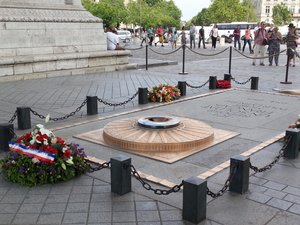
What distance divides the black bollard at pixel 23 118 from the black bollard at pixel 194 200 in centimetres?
406

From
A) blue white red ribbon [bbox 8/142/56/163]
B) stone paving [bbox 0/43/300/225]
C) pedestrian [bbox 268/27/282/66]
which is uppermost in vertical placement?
pedestrian [bbox 268/27/282/66]

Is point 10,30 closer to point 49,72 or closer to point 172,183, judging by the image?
point 49,72

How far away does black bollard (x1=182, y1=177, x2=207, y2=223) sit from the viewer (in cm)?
364

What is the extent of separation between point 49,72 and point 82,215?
32.7 feet

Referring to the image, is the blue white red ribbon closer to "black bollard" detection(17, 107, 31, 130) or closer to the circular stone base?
the circular stone base

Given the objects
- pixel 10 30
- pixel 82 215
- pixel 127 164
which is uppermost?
pixel 10 30

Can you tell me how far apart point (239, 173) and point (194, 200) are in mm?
834

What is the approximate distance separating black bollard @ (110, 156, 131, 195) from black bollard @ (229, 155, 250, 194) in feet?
3.71

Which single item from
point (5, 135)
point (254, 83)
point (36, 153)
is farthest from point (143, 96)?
point (36, 153)

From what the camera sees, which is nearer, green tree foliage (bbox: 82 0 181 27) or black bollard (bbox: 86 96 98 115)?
black bollard (bbox: 86 96 98 115)

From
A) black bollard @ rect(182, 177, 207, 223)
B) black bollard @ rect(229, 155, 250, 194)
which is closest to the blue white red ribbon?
black bollard @ rect(182, 177, 207, 223)

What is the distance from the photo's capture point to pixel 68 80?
12.6m

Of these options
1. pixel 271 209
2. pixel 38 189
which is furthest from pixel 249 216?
pixel 38 189

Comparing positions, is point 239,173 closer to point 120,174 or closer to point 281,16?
point 120,174
